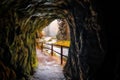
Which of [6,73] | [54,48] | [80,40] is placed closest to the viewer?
[6,73]

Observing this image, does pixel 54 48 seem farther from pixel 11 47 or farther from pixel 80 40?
pixel 80 40

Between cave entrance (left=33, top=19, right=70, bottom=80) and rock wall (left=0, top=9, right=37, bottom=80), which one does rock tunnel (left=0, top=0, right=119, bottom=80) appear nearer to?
rock wall (left=0, top=9, right=37, bottom=80)

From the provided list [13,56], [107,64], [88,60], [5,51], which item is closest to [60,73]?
[13,56]

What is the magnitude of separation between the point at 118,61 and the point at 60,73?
6.95 metres

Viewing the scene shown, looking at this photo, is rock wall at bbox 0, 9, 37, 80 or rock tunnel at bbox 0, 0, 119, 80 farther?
rock wall at bbox 0, 9, 37, 80

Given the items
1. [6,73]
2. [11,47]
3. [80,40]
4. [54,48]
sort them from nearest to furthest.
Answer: [6,73] → [80,40] → [11,47] → [54,48]

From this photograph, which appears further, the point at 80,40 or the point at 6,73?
the point at 80,40

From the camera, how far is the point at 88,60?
550 cm

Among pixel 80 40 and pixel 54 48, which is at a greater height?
pixel 80 40

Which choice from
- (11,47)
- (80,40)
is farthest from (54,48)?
(80,40)

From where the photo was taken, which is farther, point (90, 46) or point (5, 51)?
point (5, 51)

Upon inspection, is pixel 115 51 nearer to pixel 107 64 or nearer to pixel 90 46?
pixel 107 64

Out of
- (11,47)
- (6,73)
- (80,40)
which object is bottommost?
(6,73)

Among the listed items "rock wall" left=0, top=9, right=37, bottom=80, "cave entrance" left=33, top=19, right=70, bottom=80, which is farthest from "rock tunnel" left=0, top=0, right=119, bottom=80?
"cave entrance" left=33, top=19, right=70, bottom=80
